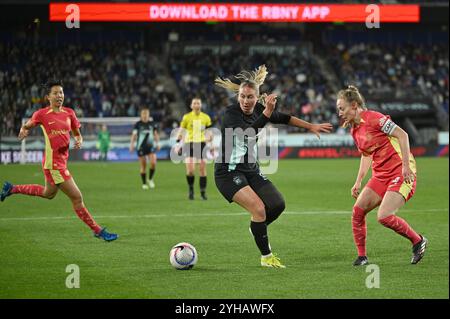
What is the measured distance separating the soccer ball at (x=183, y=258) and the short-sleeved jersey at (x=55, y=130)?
2791 mm

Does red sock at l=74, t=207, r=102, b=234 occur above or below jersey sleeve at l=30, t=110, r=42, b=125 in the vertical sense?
below

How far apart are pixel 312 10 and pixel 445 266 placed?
115 feet

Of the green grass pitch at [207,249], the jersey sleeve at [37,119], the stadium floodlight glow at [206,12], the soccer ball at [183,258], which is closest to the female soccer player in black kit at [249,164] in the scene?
the green grass pitch at [207,249]

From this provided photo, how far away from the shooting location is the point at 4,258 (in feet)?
36.1

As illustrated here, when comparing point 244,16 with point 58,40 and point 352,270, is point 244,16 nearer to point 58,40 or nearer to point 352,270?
point 58,40

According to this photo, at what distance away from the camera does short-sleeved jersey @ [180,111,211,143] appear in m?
20.5

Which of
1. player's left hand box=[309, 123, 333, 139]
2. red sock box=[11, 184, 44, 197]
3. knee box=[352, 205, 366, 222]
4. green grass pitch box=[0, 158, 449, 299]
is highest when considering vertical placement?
player's left hand box=[309, 123, 333, 139]

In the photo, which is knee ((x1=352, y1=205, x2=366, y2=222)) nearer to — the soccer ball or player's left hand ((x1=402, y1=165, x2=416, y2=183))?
player's left hand ((x1=402, y1=165, x2=416, y2=183))

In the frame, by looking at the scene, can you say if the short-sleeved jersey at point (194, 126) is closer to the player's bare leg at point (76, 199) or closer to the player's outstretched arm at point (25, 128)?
the player's bare leg at point (76, 199)

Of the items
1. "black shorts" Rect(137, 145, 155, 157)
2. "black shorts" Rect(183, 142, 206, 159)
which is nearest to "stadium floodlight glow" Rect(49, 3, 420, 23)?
"black shorts" Rect(137, 145, 155, 157)

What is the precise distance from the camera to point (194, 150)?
20547mm

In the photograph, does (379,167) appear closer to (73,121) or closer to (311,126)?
(311,126)

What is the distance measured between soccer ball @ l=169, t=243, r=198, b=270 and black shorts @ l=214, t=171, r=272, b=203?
817 millimetres
